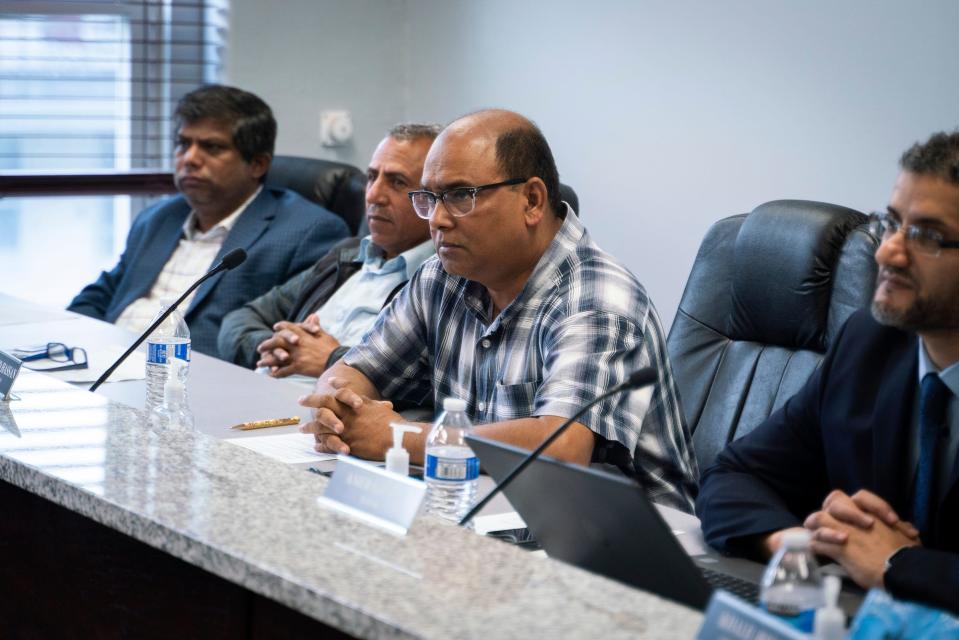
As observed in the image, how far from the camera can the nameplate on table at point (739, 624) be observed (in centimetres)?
93

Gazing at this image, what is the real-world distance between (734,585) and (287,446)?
0.85m

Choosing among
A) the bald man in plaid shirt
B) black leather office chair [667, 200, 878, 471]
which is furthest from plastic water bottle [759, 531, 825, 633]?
black leather office chair [667, 200, 878, 471]

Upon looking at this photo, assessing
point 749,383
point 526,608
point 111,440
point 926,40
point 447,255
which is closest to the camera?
point 526,608

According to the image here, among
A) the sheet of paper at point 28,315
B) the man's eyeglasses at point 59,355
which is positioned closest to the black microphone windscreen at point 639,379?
the man's eyeglasses at point 59,355

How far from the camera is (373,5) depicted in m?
4.44

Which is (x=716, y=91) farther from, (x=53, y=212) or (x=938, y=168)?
(x=53, y=212)

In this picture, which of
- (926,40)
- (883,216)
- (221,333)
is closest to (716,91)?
(926,40)

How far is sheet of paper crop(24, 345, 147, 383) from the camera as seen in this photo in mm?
2488

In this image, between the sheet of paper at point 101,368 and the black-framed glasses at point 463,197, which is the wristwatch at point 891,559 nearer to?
the black-framed glasses at point 463,197

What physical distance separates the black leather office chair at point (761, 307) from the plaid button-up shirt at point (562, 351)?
0.25 meters

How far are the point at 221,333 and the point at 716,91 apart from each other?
1481 mm

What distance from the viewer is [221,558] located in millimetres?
1195

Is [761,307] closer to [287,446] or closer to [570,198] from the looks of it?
[570,198]

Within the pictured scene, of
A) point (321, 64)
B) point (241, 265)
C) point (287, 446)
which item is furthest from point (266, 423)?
point (321, 64)
